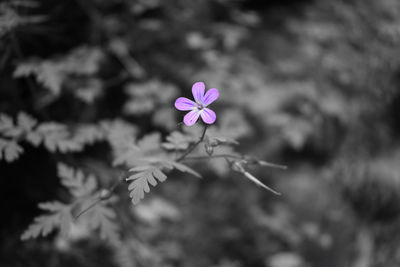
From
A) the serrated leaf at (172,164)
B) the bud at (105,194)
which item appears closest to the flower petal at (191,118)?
the serrated leaf at (172,164)

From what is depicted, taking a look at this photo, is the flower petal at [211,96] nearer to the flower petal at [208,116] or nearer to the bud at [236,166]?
the flower petal at [208,116]

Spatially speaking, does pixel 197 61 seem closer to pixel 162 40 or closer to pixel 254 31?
pixel 162 40

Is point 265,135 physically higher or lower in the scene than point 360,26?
lower

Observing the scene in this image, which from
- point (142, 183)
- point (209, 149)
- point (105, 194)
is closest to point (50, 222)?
point (105, 194)

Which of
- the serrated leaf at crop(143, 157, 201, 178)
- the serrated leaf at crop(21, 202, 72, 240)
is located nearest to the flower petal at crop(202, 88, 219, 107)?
the serrated leaf at crop(143, 157, 201, 178)

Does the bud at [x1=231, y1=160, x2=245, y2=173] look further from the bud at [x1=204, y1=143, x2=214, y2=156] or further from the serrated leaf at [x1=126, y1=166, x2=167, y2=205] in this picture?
the serrated leaf at [x1=126, y1=166, x2=167, y2=205]

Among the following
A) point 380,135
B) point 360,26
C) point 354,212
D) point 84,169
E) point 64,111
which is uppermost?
point 360,26

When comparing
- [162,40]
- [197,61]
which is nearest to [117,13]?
[162,40]
